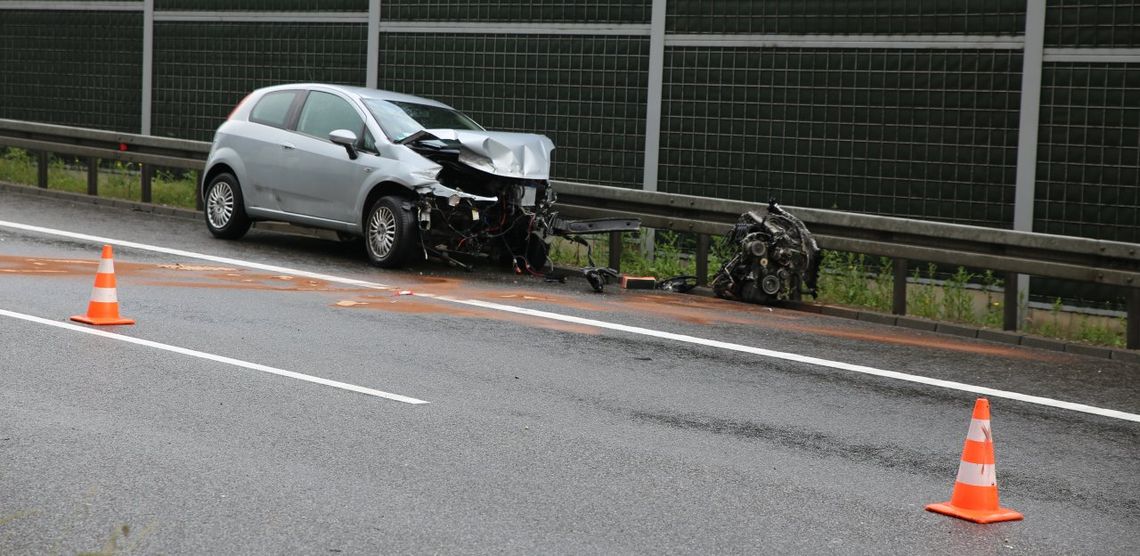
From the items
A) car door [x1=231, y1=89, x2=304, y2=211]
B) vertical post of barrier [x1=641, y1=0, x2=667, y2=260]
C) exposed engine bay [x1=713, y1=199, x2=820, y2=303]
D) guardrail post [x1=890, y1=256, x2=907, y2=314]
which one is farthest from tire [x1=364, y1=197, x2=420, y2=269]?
guardrail post [x1=890, y1=256, x2=907, y2=314]

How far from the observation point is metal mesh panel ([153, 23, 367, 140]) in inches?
814

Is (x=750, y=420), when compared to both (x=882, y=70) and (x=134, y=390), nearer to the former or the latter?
(x=134, y=390)

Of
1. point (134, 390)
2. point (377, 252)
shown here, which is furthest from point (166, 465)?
point (377, 252)

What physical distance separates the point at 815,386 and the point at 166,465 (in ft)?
14.8

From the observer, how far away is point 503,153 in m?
14.6

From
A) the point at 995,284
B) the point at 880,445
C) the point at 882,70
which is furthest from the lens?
the point at 882,70

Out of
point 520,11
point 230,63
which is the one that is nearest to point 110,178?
point 230,63

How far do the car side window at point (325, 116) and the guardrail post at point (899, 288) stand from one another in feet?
18.0

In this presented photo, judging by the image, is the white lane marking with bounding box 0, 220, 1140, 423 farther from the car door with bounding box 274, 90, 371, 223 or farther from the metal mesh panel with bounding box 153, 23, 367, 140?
the metal mesh panel with bounding box 153, 23, 367, 140

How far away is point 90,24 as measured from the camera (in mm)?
23422

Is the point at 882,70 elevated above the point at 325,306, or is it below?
above

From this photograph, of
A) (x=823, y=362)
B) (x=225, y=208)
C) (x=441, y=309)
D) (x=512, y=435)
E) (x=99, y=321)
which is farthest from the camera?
(x=225, y=208)

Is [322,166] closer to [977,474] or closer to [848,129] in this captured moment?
[848,129]

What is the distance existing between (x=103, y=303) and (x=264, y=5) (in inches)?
452
